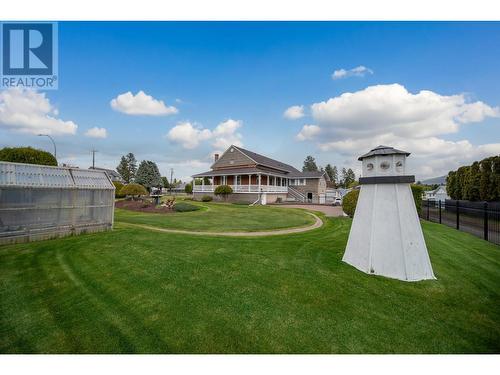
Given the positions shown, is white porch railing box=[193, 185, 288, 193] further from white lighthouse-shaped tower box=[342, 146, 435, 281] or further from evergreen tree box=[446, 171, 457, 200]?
white lighthouse-shaped tower box=[342, 146, 435, 281]

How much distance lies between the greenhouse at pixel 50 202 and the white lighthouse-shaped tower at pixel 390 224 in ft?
36.1

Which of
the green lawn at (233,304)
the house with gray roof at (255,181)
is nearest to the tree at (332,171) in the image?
the house with gray roof at (255,181)

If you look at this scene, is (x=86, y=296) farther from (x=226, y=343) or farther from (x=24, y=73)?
(x=24, y=73)

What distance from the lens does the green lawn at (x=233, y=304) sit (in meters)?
3.38

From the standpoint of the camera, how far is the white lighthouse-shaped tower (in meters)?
5.57

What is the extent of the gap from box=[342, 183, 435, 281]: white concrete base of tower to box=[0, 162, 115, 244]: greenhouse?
36.3ft

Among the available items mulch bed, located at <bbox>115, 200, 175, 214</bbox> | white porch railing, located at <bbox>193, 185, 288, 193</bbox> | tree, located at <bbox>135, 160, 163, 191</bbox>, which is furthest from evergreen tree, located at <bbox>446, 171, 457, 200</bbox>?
tree, located at <bbox>135, 160, 163, 191</bbox>

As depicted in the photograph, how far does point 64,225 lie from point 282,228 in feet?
34.1

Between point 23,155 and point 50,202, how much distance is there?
49.5 feet

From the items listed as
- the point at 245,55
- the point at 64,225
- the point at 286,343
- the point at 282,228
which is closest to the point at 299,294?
the point at 286,343

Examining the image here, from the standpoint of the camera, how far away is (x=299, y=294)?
4.83m

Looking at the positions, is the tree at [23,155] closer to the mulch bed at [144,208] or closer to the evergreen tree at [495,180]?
the mulch bed at [144,208]

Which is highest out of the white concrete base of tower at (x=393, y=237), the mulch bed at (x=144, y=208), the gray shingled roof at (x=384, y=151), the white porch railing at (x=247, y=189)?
the gray shingled roof at (x=384, y=151)

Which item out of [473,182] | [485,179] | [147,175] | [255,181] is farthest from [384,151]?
[147,175]
